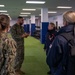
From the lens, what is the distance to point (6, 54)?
2.45 meters

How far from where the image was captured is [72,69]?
230 centimetres

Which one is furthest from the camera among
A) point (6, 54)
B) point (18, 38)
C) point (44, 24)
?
point (44, 24)

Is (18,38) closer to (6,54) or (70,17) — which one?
(6,54)

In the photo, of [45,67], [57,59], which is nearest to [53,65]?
[57,59]

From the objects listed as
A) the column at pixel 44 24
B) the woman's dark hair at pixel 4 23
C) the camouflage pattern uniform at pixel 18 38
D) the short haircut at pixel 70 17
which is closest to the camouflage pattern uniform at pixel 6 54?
the woman's dark hair at pixel 4 23

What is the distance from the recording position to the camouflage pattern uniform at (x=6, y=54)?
2.45 m

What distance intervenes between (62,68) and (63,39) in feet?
1.22

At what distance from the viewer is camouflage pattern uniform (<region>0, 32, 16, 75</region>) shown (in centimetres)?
245

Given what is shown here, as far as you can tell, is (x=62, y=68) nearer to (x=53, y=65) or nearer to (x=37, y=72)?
(x=53, y=65)

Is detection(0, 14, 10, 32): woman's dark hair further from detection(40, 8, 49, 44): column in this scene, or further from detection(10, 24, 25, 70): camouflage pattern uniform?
detection(40, 8, 49, 44): column

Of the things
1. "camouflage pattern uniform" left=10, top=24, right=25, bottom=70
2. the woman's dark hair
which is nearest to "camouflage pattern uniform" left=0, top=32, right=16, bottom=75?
the woman's dark hair

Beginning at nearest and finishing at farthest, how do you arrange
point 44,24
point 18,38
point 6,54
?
point 6,54
point 18,38
point 44,24

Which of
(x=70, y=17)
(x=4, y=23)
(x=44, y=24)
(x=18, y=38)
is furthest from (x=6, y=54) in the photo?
(x=44, y=24)

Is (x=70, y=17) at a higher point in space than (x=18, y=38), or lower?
higher
